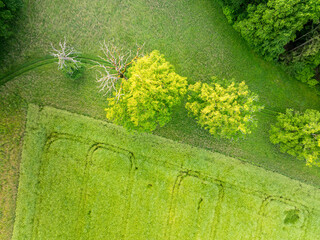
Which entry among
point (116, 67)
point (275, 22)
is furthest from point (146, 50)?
point (275, 22)

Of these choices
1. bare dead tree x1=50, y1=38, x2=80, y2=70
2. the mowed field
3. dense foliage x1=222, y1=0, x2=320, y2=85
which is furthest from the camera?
the mowed field

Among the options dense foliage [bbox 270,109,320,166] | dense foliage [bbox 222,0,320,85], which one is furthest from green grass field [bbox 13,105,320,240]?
dense foliage [bbox 222,0,320,85]

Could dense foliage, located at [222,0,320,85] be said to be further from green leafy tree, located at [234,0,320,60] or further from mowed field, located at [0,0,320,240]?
mowed field, located at [0,0,320,240]

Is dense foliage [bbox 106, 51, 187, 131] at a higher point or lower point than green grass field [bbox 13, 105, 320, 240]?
higher

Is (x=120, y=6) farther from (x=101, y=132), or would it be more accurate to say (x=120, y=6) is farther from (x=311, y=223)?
(x=311, y=223)

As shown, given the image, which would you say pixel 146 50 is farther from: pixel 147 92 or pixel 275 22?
pixel 275 22

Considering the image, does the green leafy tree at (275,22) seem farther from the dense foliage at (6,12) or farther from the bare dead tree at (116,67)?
the dense foliage at (6,12)

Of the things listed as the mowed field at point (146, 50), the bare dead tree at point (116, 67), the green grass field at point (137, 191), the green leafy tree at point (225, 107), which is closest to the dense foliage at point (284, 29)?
the mowed field at point (146, 50)

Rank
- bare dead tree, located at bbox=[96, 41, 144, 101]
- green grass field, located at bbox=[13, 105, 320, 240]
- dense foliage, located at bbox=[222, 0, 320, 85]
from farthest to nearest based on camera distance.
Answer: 1. green grass field, located at bbox=[13, 105, 320, 240]
2. bare dead tree, located at bbox=[96, 41, 144, 101]
3. dense foliage, located at bbox=[222, 0, 320, 85]
